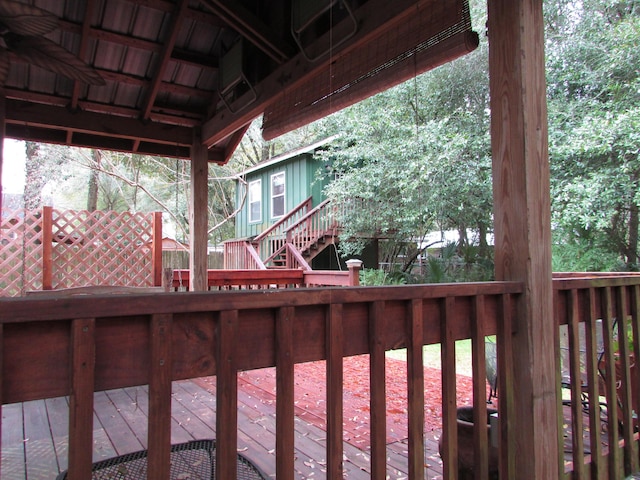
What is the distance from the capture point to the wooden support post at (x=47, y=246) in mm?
4695

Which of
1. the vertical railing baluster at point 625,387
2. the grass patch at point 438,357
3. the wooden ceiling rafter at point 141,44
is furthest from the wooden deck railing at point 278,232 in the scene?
the vertical railing baluster at point 625,387

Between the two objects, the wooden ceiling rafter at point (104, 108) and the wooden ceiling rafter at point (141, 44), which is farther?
the wooden ceiling rafter at point (104, 108)

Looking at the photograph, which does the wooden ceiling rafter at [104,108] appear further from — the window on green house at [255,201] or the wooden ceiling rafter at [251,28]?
the window on green house at [255,201]

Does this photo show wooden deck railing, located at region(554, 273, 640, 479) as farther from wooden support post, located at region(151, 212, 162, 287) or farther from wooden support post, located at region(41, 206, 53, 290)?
wooden support post, located at region(41, 206, 53, 290)

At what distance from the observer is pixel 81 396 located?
803 mm

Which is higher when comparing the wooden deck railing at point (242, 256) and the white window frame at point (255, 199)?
the white window frame at point (255, 199)

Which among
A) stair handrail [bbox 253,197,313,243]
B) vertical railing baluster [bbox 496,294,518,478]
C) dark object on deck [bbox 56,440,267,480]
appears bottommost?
dark object on deck [bbox 56,440,267,480]

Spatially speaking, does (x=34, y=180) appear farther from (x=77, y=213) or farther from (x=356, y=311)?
(x=356, y=311)

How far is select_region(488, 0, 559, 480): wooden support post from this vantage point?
1.46 m

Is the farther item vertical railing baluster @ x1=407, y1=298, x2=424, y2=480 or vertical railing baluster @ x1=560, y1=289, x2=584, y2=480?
vertical railing baluster @ x1=560, y1=289, x2=584, y2=480

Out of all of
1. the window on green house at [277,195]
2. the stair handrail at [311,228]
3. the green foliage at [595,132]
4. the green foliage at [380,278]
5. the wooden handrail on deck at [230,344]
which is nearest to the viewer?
the wooden handrail on deck at [230,344]

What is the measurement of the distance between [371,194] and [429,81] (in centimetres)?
224

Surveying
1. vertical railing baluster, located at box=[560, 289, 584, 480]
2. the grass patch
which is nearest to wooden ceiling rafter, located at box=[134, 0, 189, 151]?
vertical railing baluster, located at box=[560, 289, 584, 480]

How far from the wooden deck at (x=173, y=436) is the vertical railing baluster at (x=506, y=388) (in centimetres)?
70
